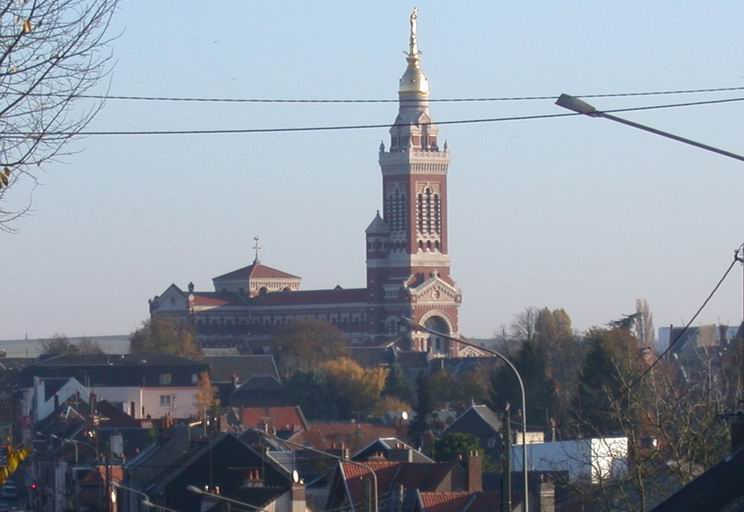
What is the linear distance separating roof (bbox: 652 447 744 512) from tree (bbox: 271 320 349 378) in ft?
369

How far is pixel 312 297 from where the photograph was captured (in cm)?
16725

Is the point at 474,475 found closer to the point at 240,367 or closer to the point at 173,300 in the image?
the point at 240,367

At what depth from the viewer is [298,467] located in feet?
168

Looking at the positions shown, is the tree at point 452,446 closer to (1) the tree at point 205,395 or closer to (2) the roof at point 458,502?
(2) the roof at point 458,502

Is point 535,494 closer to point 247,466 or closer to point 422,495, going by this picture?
point 422,495

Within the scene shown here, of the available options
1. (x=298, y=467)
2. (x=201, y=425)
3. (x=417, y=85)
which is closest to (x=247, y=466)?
(x=298, y=467)

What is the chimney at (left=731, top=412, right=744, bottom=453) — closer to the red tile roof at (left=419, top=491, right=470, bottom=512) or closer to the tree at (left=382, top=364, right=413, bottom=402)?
the red tile roof at (left=419, top=491, right=470, bottom=512)

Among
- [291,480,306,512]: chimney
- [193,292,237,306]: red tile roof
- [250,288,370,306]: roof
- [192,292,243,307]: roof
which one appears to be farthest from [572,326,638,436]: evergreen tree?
[193,292,237,306]: red tile roof

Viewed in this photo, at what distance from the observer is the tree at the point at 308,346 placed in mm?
137250

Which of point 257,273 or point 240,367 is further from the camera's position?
point 257,273

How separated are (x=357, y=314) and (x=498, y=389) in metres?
76.0

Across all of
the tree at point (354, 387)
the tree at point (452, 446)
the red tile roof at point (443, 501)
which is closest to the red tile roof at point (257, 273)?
the tree at point (354, 387)

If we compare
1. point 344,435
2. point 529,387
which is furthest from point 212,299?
point 344,435

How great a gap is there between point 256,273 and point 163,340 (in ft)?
119
